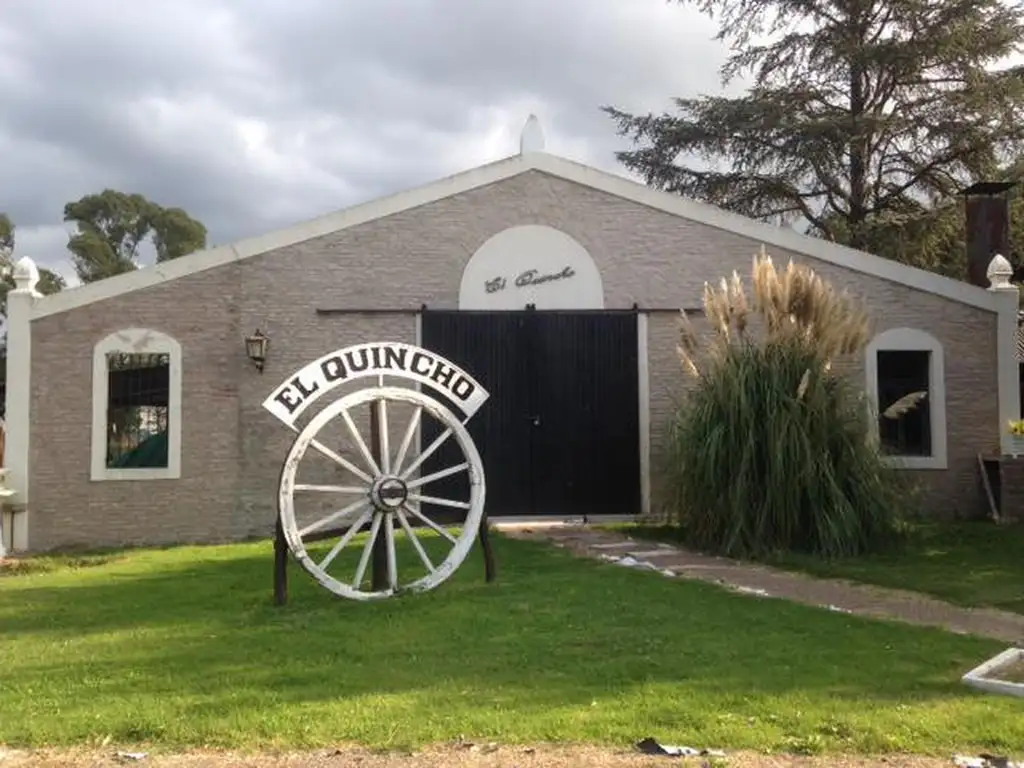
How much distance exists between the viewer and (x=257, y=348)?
12.9 meters

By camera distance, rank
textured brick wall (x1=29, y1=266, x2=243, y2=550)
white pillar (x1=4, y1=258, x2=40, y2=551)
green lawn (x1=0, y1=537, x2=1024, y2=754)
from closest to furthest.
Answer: green lawn (x1=0, y1=537, x2=1024, y2=754) < white pillar (x1=4, y1=258, x2=40, y2=551) < textured brick wall (x1=29, y1=266, x2=243, y2=550)

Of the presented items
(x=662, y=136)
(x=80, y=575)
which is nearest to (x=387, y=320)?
(x=80, y=575)

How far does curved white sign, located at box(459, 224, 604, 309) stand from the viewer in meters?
13.5

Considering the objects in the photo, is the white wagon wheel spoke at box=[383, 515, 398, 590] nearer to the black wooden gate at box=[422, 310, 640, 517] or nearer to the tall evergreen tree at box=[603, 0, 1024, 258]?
the black wooden gate at box=[422, 310, 640, 517]

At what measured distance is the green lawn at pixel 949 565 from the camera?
867 cm

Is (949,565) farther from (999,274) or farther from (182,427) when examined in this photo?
(182,427)

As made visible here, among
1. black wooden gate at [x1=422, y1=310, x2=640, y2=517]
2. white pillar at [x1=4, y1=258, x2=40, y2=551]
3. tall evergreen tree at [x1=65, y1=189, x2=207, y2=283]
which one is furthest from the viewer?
tall evergreen tree at [x1=65, y1=189, x2=207, y2=283]

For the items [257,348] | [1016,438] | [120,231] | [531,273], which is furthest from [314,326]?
[120,231]

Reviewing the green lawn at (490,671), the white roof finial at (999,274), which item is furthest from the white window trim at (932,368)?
the green lawn at (490,671)

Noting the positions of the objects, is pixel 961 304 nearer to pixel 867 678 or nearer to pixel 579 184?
pixel 579 184

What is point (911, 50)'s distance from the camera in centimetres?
2378

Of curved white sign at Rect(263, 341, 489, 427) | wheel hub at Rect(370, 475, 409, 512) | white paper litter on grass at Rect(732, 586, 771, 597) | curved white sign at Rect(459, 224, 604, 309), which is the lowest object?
white paper litter on grass at Rect(732, 586, 771, 597)

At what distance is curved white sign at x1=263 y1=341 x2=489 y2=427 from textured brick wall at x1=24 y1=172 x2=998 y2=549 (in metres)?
4.84

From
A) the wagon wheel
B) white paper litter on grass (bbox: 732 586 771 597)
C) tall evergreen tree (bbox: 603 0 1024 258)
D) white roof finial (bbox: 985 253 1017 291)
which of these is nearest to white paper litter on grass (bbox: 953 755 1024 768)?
white paper litter on grass (bbox: 732 586 771 597)
